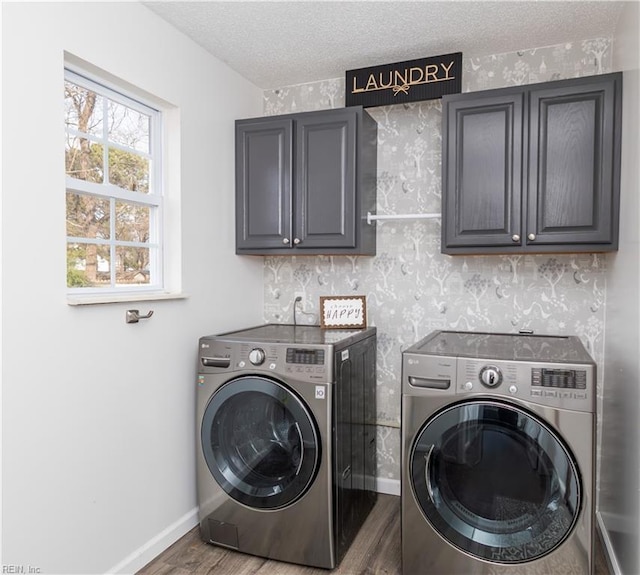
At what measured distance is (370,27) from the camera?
93.4 inches

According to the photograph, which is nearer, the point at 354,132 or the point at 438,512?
the point at 438,512

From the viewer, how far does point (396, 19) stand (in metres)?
2.29

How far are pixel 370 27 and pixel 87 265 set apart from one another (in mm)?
1720

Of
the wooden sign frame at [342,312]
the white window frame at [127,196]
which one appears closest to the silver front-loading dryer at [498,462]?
the wooden sign frame at [342,312]

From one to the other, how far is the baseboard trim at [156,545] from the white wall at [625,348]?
1953 mm

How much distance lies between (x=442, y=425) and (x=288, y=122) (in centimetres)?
176

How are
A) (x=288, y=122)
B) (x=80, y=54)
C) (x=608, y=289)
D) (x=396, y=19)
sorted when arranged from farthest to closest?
(x=288, y=122)
(x=608, y=289)
(x=396, y=19)
(x=80, y=54)

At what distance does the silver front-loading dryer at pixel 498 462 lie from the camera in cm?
181

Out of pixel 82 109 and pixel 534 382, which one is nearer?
pixel 534 382

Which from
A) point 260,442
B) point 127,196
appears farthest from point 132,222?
point 260,442

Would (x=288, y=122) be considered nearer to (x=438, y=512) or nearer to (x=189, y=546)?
(x=438, y=512)

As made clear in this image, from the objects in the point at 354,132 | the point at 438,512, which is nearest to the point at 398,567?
the point at 438,512

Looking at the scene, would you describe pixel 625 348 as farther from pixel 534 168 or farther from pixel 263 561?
pixel 263 561

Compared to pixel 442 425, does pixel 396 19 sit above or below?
above
